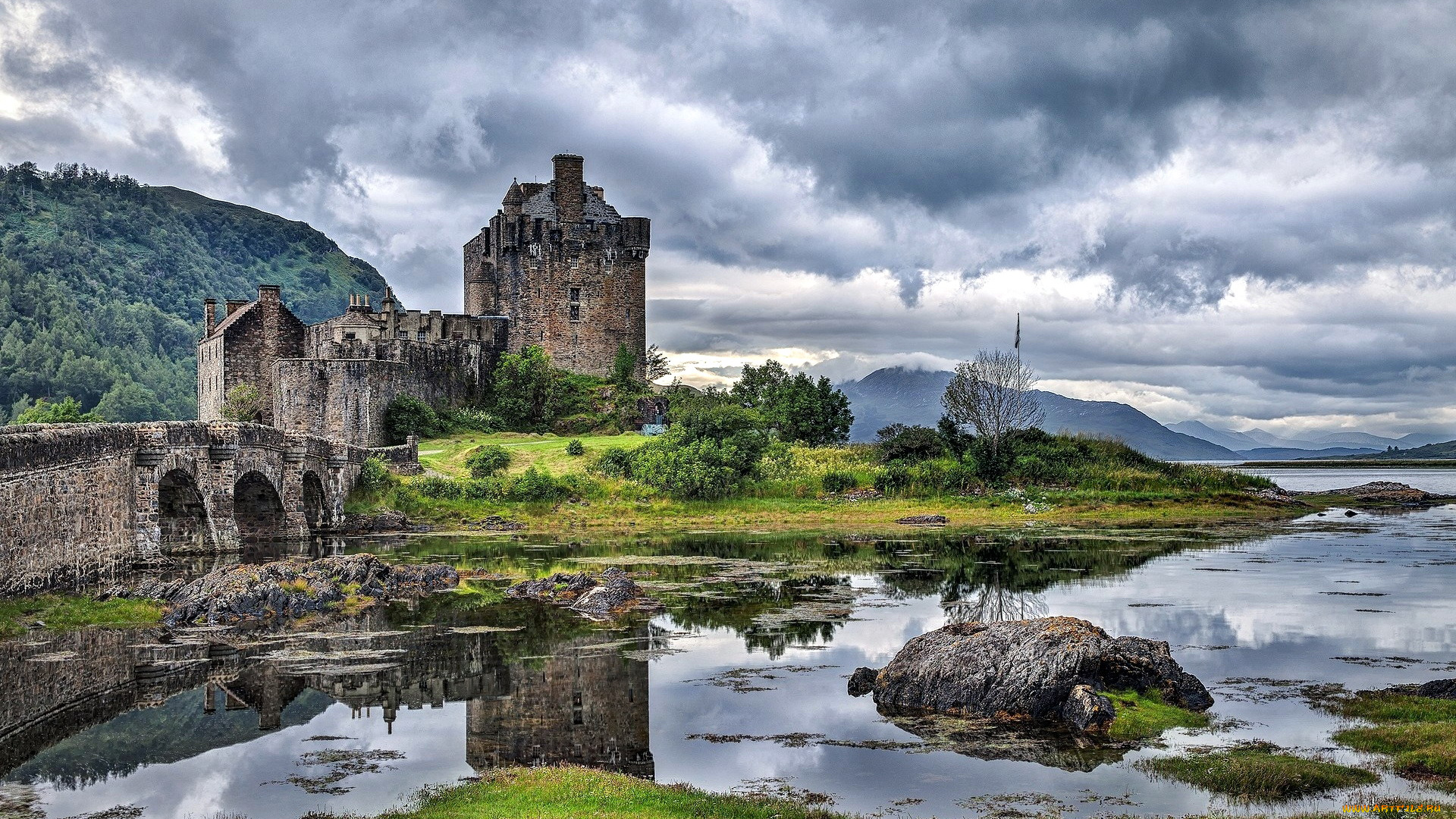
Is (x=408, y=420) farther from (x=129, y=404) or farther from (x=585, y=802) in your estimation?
(x=129, y=404)

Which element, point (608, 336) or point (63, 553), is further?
point (608, 336)

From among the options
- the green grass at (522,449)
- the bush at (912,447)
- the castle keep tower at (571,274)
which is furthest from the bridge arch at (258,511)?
the castle keep tower at (571,274)

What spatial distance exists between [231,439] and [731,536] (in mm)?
18387

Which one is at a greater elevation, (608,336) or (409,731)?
(608,336)

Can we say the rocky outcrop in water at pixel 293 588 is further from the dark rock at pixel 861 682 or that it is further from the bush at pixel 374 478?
the bush at pixel 374 478

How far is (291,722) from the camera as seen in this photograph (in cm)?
1692

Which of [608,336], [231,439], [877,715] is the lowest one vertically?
[877,715]

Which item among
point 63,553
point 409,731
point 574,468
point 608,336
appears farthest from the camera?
point 608,336

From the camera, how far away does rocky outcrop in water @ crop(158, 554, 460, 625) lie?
84.0ft

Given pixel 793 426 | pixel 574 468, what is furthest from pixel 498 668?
pixel 793 426

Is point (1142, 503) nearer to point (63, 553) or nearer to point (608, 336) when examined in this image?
point (608, 336)

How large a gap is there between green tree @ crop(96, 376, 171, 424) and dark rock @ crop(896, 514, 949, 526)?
9403 cm

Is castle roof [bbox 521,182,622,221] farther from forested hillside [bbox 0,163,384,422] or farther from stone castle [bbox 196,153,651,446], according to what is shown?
forested hillside [bbox 0,163,384,422]

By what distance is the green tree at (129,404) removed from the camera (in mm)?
123375
